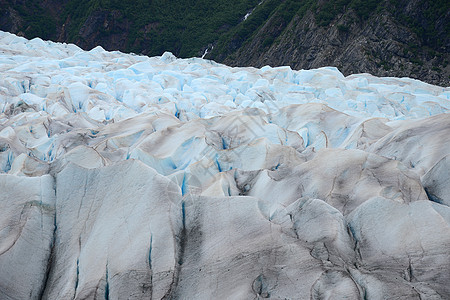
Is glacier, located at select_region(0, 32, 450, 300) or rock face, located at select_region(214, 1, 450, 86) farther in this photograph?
rock face, located at select_region(214, 1, 450, 86)

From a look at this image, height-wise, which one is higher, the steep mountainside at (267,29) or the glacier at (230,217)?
the glacier at (230,217)

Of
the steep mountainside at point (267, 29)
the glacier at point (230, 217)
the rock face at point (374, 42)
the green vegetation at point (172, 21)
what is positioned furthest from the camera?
the green vegetation at point (172, 21)

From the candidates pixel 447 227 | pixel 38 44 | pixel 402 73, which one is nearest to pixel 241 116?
pixel 447 227

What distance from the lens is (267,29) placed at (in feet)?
178

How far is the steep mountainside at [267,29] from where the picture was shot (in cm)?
4019

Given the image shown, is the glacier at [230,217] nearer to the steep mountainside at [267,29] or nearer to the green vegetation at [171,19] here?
the steep mountainside at [267,29]

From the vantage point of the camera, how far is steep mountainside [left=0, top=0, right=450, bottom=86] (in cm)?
4019

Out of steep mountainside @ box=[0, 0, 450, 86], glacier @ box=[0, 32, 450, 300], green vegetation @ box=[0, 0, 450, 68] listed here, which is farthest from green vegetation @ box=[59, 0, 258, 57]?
glacier @ box=[0, 32, 450, 300]

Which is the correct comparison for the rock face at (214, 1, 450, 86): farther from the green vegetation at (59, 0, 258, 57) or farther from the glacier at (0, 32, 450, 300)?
the glacier at (0, 32, 450, 300)

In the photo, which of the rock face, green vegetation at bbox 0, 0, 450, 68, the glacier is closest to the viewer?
the glacier

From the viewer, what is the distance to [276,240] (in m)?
6.06

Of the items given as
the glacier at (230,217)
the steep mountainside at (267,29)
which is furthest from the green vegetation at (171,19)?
the glacier at (230,217)

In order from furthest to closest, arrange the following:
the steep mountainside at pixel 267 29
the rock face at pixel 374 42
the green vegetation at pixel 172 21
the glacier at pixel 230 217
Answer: the green vegetation at pixel 172 21
the steep mountainside at pixel 267 29
the rock face at pixel 374 42
the glacier at pixel 230 217

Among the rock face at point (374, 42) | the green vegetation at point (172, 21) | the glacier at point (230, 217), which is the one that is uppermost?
the glacier at point (230, 217)
